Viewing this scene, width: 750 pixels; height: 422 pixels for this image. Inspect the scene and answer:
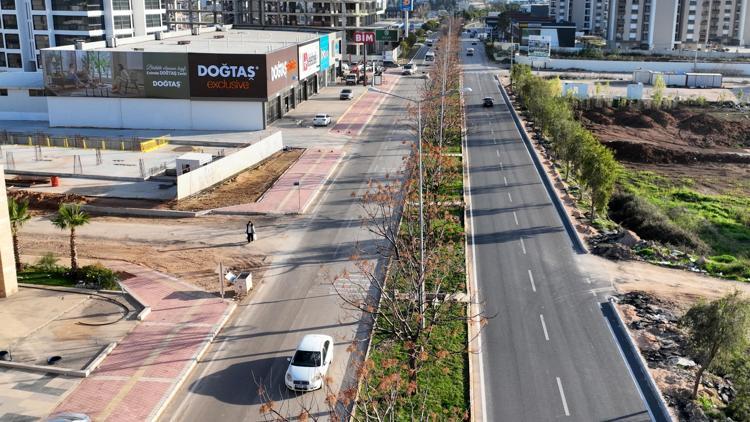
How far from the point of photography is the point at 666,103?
90312mm

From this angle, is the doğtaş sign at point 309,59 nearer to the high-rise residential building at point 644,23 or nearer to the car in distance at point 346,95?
the car in distance at point 346,95

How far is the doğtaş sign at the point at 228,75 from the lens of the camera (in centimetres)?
6731

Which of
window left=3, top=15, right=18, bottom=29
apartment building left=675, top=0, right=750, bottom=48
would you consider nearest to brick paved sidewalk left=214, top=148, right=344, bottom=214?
window left=3, top=15, right=18, bottom=29

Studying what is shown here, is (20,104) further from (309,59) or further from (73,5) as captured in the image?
(309,59)

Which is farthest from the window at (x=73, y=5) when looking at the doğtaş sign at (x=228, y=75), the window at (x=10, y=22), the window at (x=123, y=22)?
the doğtaş sign at (x=228, y=75)

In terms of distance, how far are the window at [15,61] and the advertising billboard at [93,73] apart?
39624 millimetres

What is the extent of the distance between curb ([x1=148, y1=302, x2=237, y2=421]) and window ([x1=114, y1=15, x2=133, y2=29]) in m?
82.2

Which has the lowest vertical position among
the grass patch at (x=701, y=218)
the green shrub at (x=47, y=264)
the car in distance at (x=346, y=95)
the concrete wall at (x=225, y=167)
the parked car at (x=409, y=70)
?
the grass patch at (x=701, y=218)

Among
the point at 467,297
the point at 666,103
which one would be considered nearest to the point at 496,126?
the point at 666,103

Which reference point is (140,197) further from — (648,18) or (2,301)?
(648,18)

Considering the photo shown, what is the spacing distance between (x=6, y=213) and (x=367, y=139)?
39.2 metres

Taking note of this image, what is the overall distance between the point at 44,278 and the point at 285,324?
42.4 ft

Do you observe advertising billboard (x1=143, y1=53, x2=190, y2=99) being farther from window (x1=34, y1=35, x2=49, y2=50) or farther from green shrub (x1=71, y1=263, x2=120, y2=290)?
window (x1=34, y1=35, x2=49, y2=50)

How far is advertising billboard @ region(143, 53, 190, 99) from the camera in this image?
6744 cm
